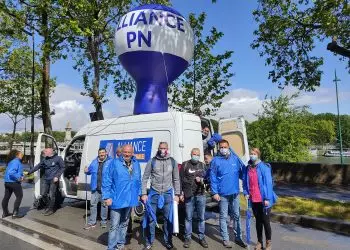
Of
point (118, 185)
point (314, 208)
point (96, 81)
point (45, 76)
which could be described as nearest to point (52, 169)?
point (118, 185)

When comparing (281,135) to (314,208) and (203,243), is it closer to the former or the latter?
(314,208)

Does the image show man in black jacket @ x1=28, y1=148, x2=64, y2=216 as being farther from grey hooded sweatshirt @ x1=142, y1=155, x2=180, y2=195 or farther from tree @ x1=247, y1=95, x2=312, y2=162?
tree @ x1=247, y1=95, x2=312, y2=162

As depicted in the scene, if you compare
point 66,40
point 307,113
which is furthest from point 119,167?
point 307,113

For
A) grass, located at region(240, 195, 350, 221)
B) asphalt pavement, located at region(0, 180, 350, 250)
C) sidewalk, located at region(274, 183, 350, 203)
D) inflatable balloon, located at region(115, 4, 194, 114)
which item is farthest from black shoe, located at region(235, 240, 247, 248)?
sidewalk, located at region(274, 183, 350, 203)

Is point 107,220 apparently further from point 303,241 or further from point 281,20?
point 281,20

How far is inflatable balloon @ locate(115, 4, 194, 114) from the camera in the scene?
32.7 feet

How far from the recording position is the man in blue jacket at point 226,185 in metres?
6.60

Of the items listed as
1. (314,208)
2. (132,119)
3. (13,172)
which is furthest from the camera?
(314,208)

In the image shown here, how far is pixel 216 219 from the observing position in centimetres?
904

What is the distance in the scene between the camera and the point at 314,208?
10000mm

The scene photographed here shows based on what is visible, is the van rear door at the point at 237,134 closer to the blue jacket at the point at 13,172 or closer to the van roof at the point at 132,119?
the van roof at the point at 132,119

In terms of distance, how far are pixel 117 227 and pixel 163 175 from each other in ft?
3.72

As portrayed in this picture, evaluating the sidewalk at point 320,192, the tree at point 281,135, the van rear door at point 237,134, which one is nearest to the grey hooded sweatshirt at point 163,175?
the van rear door at point 237,134

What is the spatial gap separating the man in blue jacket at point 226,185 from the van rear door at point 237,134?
2034mm
